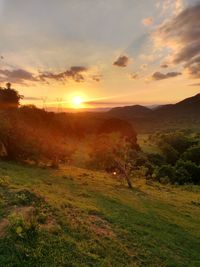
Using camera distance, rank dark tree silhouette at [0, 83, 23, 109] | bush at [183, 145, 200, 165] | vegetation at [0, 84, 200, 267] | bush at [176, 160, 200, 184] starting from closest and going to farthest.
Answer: vegetation at [0, 84, 200, 267]
dark tree silhouette at [0, 83, 23, 109]
bush at [176, 160, 200, 184]
bush at [183, 145, 200, 165]

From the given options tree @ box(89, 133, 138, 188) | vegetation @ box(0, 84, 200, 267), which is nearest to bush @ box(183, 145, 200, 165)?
vegetation @ box(0, 84, 200, 267)

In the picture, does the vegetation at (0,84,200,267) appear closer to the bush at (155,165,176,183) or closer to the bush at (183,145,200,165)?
the bush at (155,165,176,183)

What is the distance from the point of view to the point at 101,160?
54219mm

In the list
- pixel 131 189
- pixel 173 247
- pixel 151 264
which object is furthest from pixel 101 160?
pixel 151 264

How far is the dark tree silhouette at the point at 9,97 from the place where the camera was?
2800 inches

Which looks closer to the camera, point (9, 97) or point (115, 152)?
point (115, 152)

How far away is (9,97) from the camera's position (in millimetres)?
72062

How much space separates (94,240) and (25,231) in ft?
Result: 15.3

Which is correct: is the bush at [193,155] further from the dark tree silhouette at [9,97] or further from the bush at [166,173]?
the dark tree silhouette at [9,97]

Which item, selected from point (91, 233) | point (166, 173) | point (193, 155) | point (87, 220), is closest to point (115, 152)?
point (87, 220)

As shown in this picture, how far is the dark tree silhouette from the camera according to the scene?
71.1m

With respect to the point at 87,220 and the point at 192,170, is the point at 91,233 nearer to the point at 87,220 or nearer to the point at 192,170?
the point at 87,220

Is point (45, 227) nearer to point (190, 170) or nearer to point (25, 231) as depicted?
point (25, 231)

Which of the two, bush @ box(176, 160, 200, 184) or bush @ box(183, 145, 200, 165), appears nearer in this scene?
bush @ box(176, 160, 200, 184)
